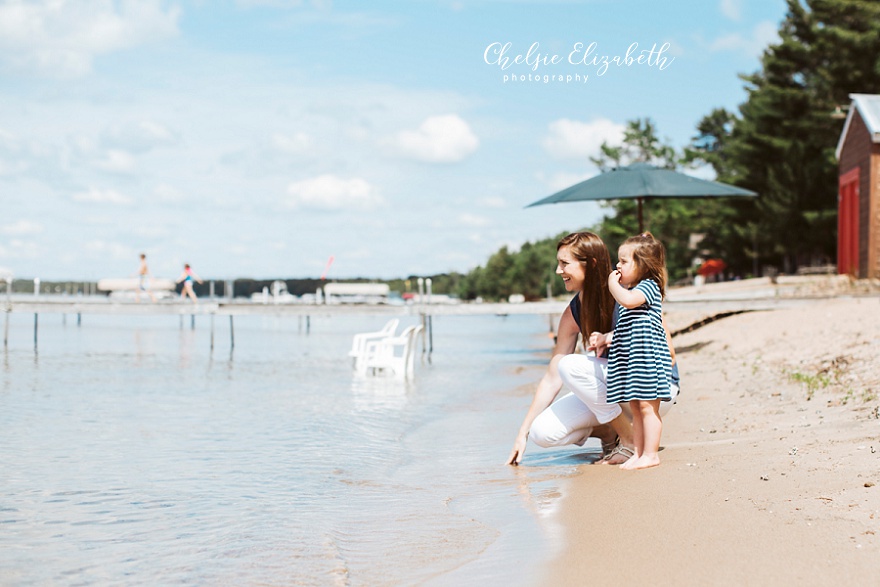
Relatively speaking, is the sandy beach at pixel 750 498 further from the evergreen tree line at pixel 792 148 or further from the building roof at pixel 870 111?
the evergreen tree line at pixel 792 148

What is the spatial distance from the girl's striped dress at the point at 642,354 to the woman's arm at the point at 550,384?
0.45 m

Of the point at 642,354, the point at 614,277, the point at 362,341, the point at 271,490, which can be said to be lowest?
the point at 271,490

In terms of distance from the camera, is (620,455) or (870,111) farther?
(870,111)

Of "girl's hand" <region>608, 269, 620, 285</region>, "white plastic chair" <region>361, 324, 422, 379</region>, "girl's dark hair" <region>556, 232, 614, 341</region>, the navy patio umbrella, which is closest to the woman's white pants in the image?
"girl's dark hair" <region>556, 232, 614, 341</region>

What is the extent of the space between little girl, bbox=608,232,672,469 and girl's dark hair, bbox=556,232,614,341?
169 mm

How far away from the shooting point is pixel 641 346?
5.22 m

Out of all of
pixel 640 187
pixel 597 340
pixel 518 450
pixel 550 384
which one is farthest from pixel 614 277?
pixel 640 187

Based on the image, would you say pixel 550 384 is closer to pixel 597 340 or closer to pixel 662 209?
pixel 597 340

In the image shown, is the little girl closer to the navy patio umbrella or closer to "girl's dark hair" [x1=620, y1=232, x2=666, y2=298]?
"girl's dark hair" [x1=620, y1=232, x2=666, y2=298]

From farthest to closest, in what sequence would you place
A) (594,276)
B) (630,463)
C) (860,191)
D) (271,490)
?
(860,191) → (271,490) → (594,276) → (630,463)

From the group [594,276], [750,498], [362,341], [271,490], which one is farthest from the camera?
[362,341]

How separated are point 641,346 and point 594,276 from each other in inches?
21.1

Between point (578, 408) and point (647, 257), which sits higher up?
point (647, 257)

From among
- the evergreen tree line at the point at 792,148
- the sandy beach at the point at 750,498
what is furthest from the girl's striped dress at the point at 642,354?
the evergreen tree line at the point at 792,148
